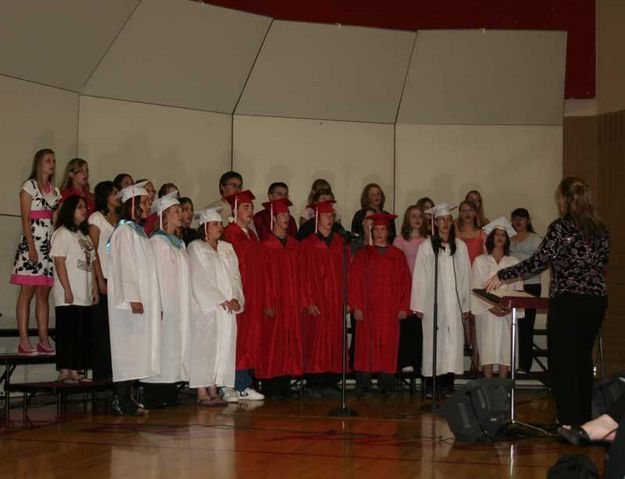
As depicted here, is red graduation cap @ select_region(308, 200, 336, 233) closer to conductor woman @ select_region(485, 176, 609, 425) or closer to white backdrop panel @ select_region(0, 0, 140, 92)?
white backdrop panel @ select_region(0, 0, 140, 92)

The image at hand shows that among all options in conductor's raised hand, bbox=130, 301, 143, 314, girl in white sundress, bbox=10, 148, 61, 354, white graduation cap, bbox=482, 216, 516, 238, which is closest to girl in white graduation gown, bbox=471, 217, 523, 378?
white graduation cap, bbox=482, 216, 516, 238

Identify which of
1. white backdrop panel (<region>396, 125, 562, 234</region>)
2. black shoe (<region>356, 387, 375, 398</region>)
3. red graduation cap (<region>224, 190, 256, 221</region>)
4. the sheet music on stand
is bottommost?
black shoe (<region>356, 387, 375, 398</region>)

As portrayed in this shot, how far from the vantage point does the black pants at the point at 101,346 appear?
27.2 ft

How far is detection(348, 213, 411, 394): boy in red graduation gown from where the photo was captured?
9695 millimetres

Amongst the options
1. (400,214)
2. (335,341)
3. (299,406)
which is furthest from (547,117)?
(299,406)

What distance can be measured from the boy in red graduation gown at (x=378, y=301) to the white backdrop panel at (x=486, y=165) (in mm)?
2249

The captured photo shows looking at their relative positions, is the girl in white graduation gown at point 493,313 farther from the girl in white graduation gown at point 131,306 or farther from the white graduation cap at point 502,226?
the girl in white graduation gown at point 131,306

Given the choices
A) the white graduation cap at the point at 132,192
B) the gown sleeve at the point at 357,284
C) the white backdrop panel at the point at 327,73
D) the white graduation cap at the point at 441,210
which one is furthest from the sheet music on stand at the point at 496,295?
the white backdrop panel at the point at 327,73

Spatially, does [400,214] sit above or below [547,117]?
below

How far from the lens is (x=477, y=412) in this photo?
6469 millimetres

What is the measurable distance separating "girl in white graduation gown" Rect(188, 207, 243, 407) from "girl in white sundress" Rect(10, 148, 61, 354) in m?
1.26

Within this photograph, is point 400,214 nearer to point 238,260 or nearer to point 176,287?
point 238,260

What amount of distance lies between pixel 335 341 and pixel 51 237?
2.86 meters

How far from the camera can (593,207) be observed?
6566mm
